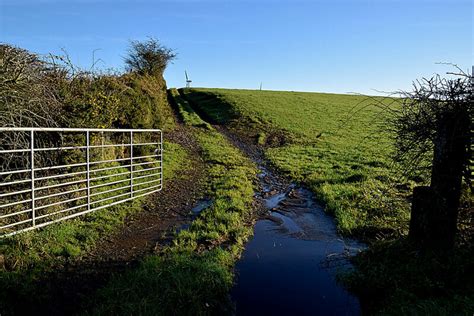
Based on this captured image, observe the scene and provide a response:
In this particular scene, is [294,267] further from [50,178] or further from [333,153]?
[333,153]

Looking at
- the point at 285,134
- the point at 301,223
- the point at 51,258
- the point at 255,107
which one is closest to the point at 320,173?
the point at 301,223

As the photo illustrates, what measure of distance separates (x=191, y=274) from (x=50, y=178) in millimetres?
4116

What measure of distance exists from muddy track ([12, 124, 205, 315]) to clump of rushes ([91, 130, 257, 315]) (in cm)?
33

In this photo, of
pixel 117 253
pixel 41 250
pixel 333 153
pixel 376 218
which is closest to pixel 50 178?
pixel 41 250

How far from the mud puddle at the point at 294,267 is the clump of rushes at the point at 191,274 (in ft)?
0.81

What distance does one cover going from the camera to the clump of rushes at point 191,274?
4039mm

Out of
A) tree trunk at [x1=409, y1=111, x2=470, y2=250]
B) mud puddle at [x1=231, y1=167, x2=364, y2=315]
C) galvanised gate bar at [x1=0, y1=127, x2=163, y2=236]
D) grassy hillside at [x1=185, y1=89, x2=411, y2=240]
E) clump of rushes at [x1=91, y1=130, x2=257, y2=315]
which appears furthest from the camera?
grassy hillside at [x1=185, y1=89, x2=411, y2=240]

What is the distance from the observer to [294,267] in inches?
215

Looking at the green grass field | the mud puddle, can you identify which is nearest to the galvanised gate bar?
the mud puddle

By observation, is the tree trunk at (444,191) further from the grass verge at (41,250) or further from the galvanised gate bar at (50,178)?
the galvanised gate bar at (50,178)

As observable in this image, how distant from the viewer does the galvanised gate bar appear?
19.6 ft

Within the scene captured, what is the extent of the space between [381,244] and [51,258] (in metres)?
5.21

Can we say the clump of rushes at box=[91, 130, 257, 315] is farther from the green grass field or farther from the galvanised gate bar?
the galvanised gate bar

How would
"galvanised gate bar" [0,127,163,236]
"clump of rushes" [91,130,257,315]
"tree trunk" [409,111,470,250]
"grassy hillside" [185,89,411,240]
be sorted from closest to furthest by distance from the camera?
"clump of rushes" [91,130,257,315]
"tree trunk" [409,111,470,250]
"galvanised gate bar" [0,127,163,236]
"grassy hillside" [185,89,411,240]
